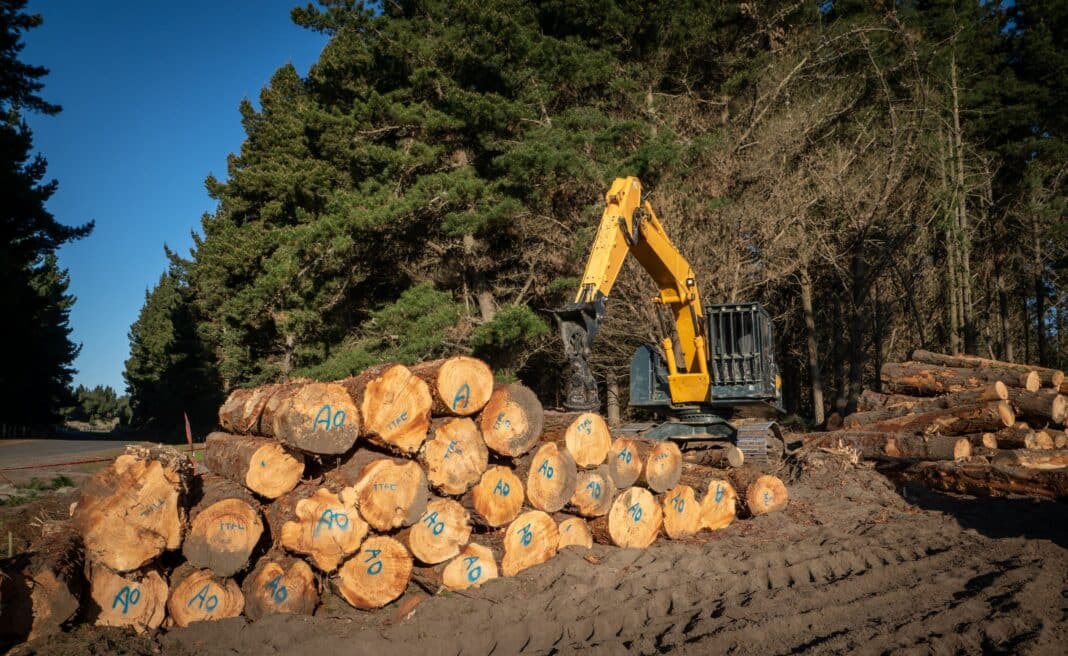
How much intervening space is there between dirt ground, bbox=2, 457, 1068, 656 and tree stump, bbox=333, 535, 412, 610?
0.11 metres

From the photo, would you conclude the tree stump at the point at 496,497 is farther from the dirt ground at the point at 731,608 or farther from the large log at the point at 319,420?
the large log at the point at 319,420

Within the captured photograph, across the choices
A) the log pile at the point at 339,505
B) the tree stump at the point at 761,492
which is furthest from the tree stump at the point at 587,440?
the tree stump at the point at 761,492

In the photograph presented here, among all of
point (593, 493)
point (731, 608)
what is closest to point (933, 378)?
point (593, 493)

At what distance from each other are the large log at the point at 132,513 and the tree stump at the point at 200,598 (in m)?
0.29

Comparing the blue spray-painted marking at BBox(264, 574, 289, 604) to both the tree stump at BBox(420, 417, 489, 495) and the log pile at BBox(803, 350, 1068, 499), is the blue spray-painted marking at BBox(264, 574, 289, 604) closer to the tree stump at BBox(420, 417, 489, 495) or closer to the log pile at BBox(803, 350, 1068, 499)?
the tree stump at BBox(420, 417, 489, 495)

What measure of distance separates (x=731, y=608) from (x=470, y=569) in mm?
2081

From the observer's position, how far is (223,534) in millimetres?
5188

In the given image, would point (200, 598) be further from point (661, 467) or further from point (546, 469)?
point (661, 467)

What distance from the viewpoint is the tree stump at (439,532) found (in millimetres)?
5566

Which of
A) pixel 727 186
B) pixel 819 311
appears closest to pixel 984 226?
pixel 819 311

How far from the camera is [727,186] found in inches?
696

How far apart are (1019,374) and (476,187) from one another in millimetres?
11989

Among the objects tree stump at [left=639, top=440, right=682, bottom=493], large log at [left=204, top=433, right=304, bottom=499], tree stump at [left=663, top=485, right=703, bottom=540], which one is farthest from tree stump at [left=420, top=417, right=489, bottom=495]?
tree stump at [left=663, top=485, right=703, bottom=540]

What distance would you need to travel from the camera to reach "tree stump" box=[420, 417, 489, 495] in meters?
5.73
